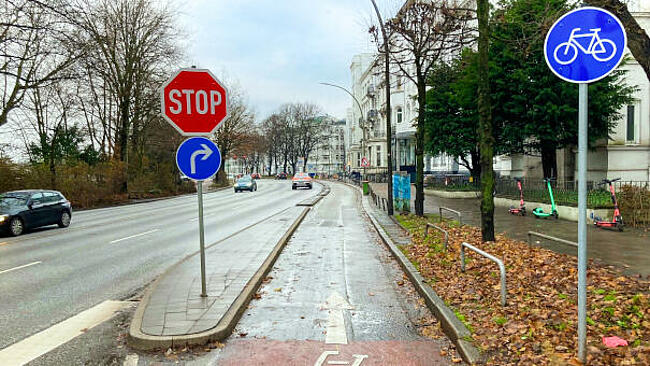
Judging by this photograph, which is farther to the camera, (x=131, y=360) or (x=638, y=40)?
(x=638, y=40)

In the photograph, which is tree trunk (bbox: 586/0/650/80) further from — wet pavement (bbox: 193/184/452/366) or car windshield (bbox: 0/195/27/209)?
car windshield (bbox: 0/195/27/209)

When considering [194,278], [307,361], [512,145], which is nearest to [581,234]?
[307,361]

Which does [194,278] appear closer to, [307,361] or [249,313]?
[249,313]

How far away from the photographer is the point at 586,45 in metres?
4.00

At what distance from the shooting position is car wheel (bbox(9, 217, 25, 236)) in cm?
1506

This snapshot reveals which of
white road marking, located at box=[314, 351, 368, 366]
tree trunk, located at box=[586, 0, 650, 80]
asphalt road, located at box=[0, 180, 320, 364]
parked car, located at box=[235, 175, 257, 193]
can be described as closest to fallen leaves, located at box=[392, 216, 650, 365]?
white road marking, located at box=[314, 351, 368, 366]

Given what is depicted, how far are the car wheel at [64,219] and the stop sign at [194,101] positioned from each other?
45.1 ft

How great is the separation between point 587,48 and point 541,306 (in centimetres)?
317

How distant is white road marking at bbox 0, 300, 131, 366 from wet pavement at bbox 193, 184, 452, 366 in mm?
1737

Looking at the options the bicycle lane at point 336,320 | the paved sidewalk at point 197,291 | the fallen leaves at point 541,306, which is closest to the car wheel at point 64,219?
the paved sidewalk at point 197,291

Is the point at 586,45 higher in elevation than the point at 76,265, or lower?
higher

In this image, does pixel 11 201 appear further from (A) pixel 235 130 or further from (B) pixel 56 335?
(A) pixel 235 130

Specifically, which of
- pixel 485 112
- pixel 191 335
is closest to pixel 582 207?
pixel 191 335

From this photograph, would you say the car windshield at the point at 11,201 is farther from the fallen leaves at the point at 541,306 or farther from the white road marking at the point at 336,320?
the fallen leaves at the point at 541,306
